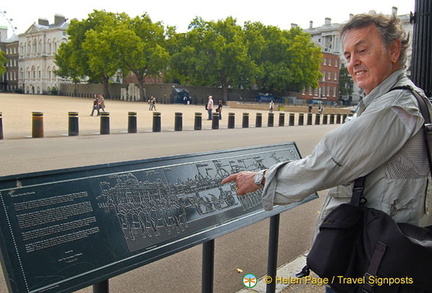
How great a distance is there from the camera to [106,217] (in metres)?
1.99

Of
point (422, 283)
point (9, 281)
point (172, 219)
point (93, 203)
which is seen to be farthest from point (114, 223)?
point (422, 283)

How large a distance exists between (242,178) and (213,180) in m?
0.69

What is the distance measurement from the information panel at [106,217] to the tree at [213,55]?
58129mm

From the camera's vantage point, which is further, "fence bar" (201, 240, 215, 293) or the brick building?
the brick building

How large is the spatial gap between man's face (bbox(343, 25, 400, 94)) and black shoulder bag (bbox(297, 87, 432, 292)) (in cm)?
21

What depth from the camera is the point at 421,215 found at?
Answer: 1683 millimetres

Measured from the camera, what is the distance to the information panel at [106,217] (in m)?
1.67

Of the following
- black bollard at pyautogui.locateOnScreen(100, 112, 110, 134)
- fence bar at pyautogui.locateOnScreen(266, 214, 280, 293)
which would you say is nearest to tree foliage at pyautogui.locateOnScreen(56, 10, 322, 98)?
black bollard at pyautogui.locateOnScreen(100, 112, 110, 134)

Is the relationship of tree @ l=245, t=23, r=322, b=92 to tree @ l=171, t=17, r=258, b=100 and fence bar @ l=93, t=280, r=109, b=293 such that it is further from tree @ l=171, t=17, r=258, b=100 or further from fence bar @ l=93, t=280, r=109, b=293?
fence bar @ l=93, t=280, r=109, b=293

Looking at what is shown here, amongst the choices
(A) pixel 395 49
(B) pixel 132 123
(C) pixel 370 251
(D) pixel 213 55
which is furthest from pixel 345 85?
(C) pixel 370 251

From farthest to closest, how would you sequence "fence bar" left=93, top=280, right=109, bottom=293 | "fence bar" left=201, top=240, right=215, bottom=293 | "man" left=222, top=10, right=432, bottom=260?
"fence bar" left=201, top=240, right=215, bottom=293 → "fence bar" left=93, top=280, right=109, bottom=293 → "man" left=222, top=10, right=432, bottom=260

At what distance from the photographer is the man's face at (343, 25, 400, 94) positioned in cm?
186

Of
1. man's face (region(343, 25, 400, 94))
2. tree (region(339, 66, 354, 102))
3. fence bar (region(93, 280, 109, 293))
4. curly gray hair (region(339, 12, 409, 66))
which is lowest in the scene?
fence bar (region(93, 280, 109, 293))

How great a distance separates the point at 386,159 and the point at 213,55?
61.9 meters
